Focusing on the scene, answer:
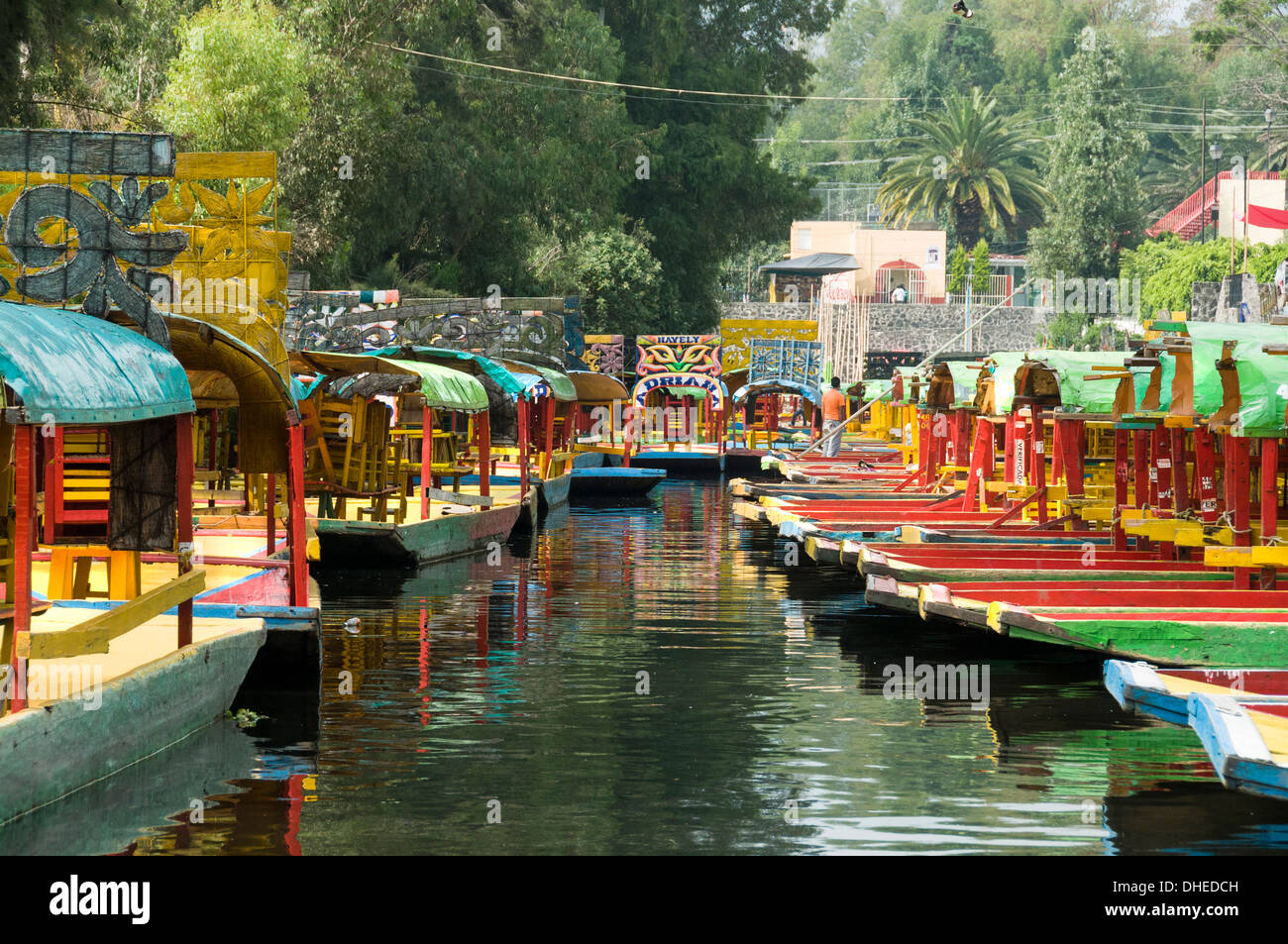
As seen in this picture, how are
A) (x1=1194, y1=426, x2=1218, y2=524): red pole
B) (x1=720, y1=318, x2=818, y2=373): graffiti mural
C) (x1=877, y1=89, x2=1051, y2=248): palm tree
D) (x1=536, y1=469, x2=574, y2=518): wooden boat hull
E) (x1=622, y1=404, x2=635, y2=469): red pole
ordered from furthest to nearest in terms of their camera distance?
(x1=877, y1=89, x2=1051, y2=248): palm tree < (x1=720, y1=318, x2=818, y2=373): graffiti mural < (x1=622, y1=404, x2=635, y2=469): red pole < (x1=536, y1=469, x2=574, y2=518): wooden boat hull < (x1=1194, y1=426, x2=1218, y2=524): red pole

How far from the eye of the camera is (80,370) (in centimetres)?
808

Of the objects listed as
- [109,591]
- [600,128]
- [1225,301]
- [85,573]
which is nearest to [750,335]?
[600,128]

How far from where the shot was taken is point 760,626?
16.1 m

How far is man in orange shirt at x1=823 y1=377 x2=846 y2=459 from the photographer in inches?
1382

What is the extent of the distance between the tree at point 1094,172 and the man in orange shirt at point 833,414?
3439cm

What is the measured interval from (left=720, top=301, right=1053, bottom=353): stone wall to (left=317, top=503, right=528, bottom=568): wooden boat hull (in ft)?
157

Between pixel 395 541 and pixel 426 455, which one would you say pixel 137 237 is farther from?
pixel 426 455

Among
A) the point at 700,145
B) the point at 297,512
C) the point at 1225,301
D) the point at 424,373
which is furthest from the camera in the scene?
Result: the point at 700,145

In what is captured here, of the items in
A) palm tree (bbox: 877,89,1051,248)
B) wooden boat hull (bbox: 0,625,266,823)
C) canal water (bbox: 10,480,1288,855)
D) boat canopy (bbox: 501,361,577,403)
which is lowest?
canal water (bbox: 10,480,1288,855)

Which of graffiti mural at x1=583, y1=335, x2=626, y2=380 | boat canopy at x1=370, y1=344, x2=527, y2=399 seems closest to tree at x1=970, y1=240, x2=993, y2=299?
graffiti mural at x1=583, y1=335, x2=626, y2=380

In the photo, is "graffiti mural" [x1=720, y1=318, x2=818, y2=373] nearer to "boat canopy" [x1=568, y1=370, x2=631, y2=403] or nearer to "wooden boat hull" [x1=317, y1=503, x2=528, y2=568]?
"boat canopy" [x1=568, y1=370, x2=631, y2=403]

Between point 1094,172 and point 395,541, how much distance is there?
54.2 meters
